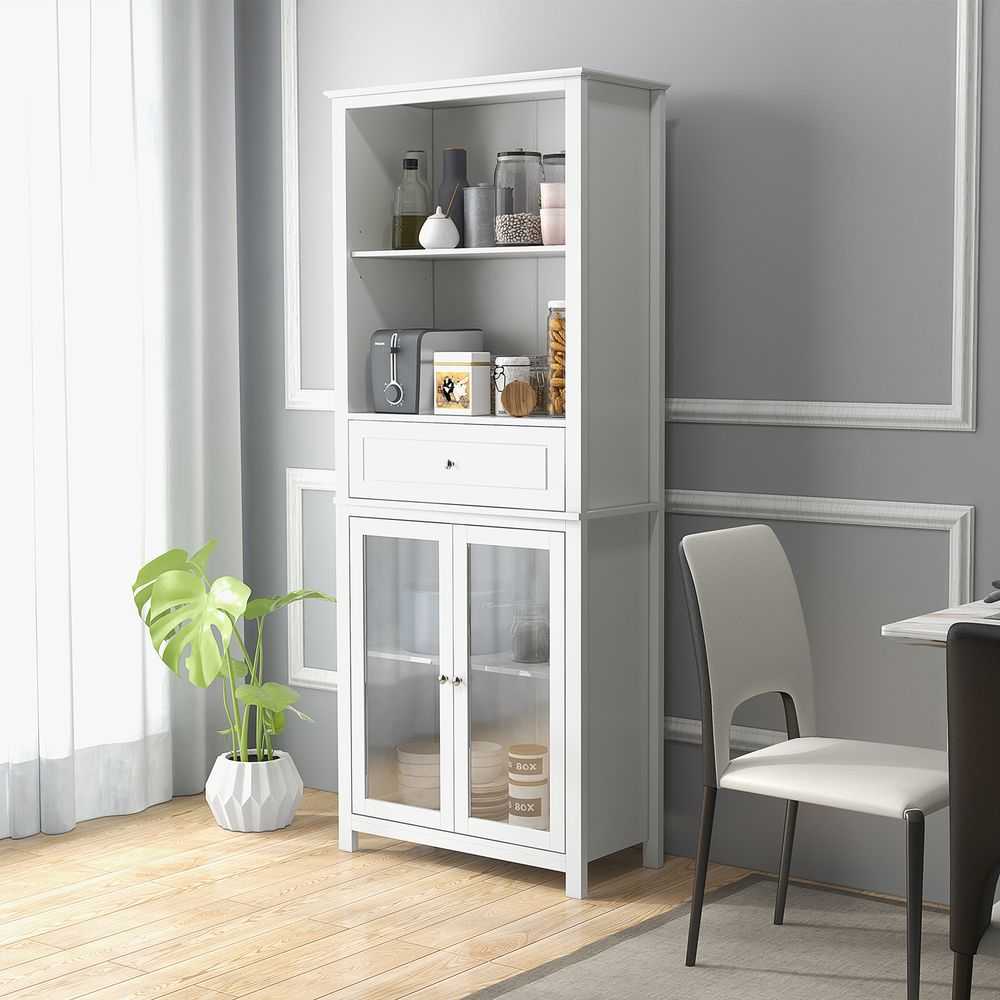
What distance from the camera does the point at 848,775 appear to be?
8.87 feet

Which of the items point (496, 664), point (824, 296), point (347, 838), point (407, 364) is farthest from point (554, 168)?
point (347, 838)

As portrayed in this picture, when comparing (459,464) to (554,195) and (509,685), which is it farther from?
(554,195)

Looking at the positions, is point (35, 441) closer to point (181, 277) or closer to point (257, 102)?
point (181, 277)

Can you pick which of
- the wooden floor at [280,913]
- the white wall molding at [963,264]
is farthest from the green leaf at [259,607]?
the white wall molding at [963,264]

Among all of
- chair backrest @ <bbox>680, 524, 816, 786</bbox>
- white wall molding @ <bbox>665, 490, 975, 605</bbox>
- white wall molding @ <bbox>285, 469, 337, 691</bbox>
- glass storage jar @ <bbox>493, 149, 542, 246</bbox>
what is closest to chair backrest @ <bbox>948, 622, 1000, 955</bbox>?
chair backrest @ <bbox>680, 524, 816, 786</bbox>

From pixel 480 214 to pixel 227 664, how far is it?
1.34 meters

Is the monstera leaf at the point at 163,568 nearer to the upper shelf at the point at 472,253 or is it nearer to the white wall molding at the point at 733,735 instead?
the upper shelf at the point at 472,253

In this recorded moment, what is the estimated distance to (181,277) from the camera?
4105 millimetres

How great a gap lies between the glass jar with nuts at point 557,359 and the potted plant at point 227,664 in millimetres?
854

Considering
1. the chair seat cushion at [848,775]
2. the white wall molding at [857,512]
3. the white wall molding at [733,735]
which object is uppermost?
the white wall molding at [857,512]

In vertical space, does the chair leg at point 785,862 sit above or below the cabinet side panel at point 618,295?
below

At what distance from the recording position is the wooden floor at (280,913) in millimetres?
2875

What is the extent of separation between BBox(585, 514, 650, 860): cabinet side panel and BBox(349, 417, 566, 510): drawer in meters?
0.17

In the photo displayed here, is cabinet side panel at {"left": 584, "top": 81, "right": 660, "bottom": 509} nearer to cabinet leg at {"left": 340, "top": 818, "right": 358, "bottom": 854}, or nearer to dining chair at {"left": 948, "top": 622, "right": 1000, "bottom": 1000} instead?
cabinet leg at {"left": 340, "top": 818, "right": 358, "bottom": 854}
